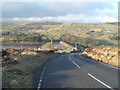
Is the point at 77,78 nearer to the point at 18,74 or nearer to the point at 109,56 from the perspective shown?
the point at 18,74

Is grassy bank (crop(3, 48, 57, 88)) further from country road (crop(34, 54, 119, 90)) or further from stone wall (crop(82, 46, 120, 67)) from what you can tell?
stone wall (crop(82, 46, 120, 67))

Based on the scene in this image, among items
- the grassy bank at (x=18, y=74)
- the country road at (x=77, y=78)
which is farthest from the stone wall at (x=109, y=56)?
the grassy bank at (x=18, y=74)

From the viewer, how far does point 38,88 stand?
38.8 feet

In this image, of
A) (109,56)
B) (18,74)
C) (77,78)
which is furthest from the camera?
(109,56)

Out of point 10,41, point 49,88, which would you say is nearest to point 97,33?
point 10,41

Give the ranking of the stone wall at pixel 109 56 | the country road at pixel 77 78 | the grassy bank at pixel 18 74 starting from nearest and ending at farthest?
1. the country road at pixel 77 78
2. the grassy bank at pixel 18 74
3. the stone wall at pixel 109 56

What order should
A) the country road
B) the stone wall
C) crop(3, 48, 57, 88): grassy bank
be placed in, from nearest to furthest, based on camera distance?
the country road
crop(3, 48, 57, 88): grassy bank
the stone wall

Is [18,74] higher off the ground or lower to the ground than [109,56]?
higher

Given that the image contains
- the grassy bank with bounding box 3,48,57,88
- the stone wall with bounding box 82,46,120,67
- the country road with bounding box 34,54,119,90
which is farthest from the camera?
the stone wall with bounding box 82,46,120,67

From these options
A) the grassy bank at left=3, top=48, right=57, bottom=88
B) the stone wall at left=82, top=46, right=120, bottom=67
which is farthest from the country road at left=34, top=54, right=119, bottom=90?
the stone wall at left=82, top=46, right=120, bottom=67

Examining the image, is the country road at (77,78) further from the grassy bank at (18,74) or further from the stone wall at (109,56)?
the stone wall at (109,56)

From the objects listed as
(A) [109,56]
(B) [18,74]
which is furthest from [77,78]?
(A) [109,56]

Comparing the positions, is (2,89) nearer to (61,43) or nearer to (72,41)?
(61,43)

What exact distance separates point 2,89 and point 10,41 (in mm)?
106393
